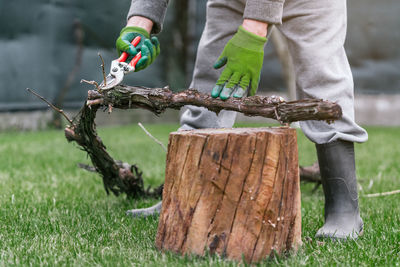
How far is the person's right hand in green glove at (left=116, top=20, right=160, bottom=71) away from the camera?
2.02m

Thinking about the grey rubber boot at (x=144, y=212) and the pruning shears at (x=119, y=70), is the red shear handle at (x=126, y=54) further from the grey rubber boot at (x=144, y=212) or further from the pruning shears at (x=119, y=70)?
the grey rubber boot at (x=144, y=212)

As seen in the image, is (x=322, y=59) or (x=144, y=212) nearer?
(x=322, y=59)

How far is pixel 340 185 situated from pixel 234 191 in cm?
71

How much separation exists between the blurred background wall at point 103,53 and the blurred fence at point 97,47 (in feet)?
0.04

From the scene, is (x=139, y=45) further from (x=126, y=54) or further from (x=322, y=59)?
(x=322, y=59)

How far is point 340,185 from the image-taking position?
2164mm

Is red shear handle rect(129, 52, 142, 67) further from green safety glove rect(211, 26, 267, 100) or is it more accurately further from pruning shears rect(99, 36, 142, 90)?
green safety glove rect(211, 26, 267, 100)

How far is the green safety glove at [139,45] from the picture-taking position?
202 cm

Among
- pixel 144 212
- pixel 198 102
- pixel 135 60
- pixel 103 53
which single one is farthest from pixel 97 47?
pixel 198 102

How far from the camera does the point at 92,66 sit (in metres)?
7.60

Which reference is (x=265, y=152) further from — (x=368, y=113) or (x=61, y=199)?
(x=368, y=113)

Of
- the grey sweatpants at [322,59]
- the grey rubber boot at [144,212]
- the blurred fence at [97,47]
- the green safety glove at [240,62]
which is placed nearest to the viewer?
the green safety glove at [240,62]

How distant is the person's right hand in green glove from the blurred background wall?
5.03 metres

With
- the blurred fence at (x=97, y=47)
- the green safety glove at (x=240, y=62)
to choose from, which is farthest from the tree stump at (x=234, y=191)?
the blurred fence at (x=97, y=47)
